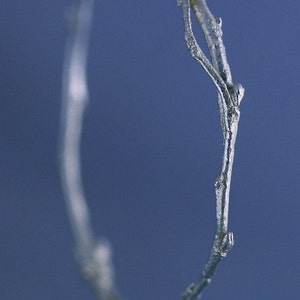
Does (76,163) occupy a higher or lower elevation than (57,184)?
lower

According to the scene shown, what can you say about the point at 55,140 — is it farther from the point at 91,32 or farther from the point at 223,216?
the point at 223,216

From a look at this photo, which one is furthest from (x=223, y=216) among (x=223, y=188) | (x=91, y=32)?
(x=91, y=32)

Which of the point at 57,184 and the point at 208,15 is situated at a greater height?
the point at 57,184

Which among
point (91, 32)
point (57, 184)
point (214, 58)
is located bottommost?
point (214, 58)

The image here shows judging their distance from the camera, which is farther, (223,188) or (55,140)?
(55,140)

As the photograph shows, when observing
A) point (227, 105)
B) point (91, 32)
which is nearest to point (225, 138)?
point (227, 105)

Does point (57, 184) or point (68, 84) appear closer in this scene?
point (68, 84)

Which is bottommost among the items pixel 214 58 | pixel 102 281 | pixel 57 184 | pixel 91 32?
pixel 102 281

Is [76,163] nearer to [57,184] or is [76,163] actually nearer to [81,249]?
[81,249]
